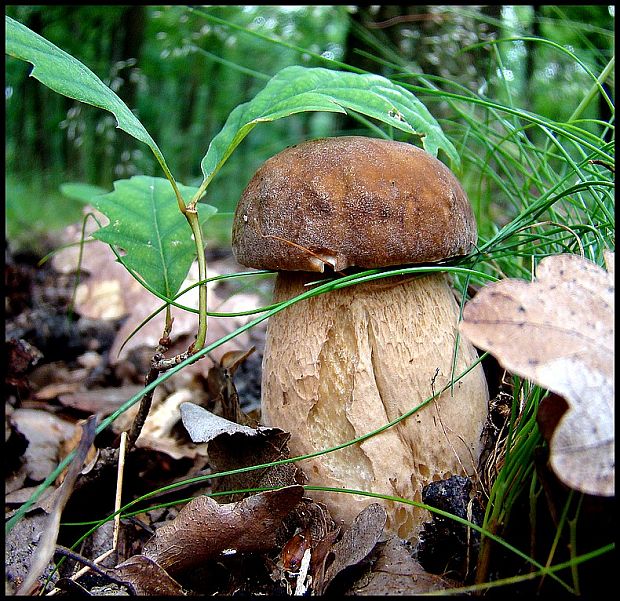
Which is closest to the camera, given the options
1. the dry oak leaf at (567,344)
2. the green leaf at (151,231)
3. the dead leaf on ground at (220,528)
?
the dry oak leaf at (567,344)

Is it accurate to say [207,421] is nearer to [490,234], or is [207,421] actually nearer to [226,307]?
[490,234]

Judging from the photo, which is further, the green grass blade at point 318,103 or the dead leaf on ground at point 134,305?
the dead leaf on ground at point 134,305

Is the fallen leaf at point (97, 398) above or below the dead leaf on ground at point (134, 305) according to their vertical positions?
below

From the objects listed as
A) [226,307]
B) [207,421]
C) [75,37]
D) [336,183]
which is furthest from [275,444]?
[75,37]

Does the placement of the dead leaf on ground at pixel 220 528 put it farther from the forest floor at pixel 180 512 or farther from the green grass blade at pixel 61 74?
the green grass blade at pixel 61 74

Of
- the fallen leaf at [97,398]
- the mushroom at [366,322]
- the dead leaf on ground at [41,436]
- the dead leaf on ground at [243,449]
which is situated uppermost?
the mushroom at [366,322]

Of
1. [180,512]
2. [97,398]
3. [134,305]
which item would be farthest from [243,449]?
[134,305]

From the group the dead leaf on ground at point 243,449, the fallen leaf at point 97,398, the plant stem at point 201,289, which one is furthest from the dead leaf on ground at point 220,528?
the fallen leaf at point 97,398
